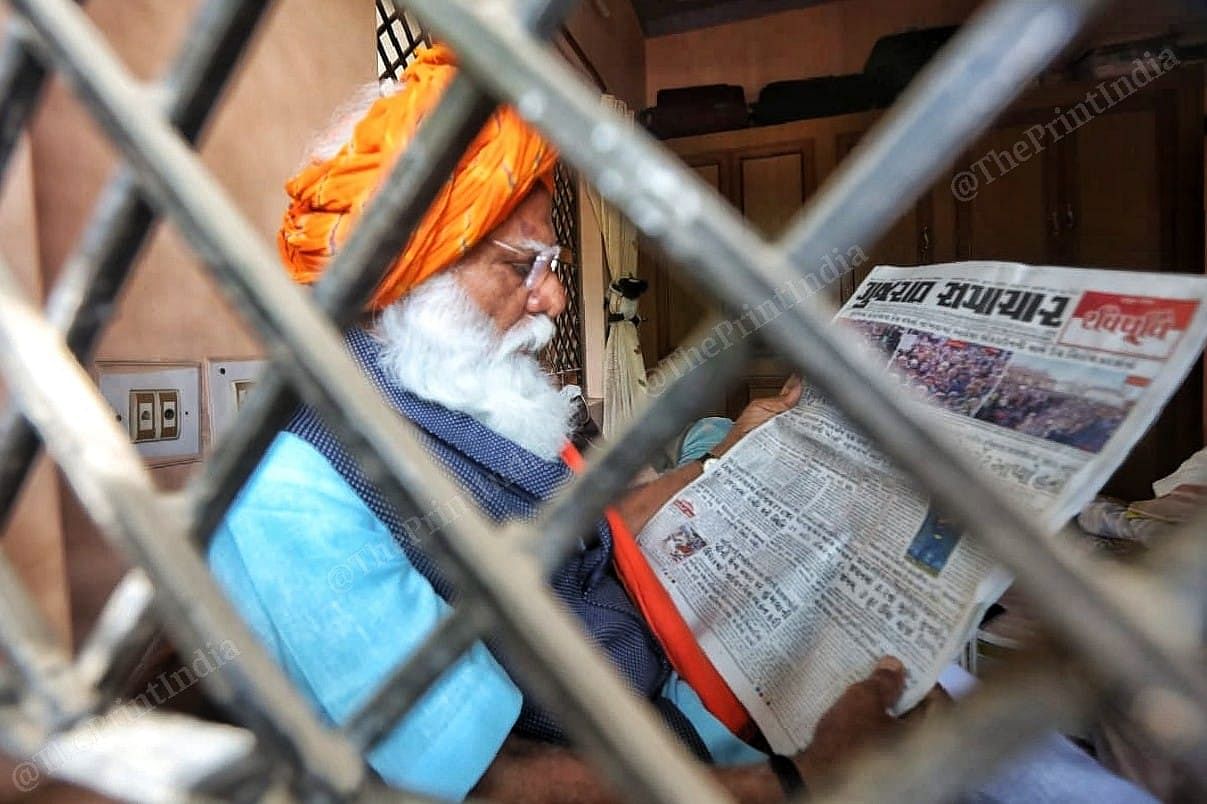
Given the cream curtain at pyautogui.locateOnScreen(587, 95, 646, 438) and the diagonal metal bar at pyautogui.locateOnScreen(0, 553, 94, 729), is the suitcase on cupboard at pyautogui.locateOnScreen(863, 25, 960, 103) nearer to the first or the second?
the cream curtain at pyautogui.locateOnScreen(587, 95, 646, 438)

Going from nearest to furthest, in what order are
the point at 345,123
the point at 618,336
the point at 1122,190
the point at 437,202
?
the point at 437,202 → the point at 345,123 → the point at 1122,190 → the point at 618,336

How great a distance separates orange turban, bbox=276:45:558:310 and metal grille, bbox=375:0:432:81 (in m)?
0.74

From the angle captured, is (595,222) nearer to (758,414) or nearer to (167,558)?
(758,414)

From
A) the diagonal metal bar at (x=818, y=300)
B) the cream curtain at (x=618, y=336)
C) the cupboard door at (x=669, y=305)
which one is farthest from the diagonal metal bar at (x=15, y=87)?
the cupboard door at (x=669, y=305)

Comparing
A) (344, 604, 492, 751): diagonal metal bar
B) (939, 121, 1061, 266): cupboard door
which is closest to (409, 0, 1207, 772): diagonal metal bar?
(344, 604, 492, 751): diagonal metal bar

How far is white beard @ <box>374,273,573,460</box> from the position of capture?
753 millimetres

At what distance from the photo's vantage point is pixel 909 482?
9.5 inches

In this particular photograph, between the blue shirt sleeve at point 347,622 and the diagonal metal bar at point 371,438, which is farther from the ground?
the diagonal metal bar at point 371,438

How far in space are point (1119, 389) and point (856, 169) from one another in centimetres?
31

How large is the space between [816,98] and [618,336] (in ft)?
4.40

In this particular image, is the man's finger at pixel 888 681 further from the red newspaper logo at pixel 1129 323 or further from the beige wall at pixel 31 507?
the beige wall at pixel 31 507

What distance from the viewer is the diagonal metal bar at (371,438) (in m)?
0.17

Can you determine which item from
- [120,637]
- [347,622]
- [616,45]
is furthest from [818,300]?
[616,45]

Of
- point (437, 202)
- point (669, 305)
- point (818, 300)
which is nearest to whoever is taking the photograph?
point (818, 300)
